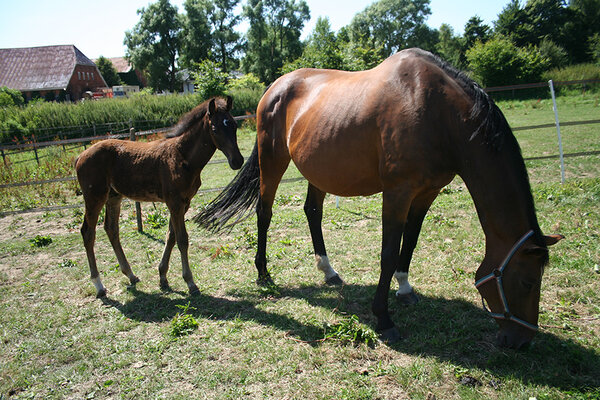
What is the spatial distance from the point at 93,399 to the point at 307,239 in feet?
11.3

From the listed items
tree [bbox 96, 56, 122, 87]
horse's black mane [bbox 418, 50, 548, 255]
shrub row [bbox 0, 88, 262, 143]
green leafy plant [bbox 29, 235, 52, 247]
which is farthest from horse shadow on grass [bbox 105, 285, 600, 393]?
tree [bbox 96, 56, 122, 87]

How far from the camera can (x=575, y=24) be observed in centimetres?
3747

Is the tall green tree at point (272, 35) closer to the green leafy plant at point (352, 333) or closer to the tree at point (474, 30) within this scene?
the tree at point (474, 30)

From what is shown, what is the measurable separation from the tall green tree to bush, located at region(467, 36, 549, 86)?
2444cm

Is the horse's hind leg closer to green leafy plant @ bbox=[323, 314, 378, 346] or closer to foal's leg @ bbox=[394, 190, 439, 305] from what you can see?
green leafy plant @ bbox=[323, 314, 378, 346]

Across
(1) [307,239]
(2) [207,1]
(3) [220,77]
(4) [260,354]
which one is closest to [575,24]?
(3) [220,77]

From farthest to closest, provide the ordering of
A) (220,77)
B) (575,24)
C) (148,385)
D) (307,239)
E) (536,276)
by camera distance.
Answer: (575,24), (220,77), (307,239), (148,385), (536,276)

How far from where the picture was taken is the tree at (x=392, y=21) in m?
52.6

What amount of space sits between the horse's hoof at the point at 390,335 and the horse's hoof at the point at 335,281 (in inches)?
43.6

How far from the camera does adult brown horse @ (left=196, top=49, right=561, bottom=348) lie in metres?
2.55

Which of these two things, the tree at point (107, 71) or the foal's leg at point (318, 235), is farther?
the tree at point (107, 71)

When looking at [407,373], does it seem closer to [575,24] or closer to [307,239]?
[307,239]

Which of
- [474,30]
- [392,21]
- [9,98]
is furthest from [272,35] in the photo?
[9,98]

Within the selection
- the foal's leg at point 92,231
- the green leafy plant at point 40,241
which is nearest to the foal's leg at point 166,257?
the foal's leg at point 92,231
